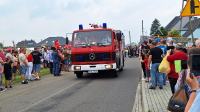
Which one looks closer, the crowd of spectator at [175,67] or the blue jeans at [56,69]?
the crowd of spectator at [175,67]

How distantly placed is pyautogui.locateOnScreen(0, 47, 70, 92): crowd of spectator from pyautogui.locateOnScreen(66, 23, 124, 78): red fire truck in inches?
87.4

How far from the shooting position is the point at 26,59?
22.8 metres

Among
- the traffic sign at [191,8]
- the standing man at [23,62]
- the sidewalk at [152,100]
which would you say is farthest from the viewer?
the standing man at [23,62]

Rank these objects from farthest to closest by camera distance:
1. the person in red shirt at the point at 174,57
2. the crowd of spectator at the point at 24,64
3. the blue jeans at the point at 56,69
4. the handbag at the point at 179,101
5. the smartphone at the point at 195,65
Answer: the blue jeans at the point at 56,69, the crowd of spectator at the point at 24,64, the person in red shirt at the point at 174,57, the handbag at the point at 179,101, the smartphone at the point at 195,65

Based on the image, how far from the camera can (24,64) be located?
2259 centimetres

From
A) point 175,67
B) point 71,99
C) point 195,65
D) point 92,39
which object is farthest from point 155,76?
point 195,65

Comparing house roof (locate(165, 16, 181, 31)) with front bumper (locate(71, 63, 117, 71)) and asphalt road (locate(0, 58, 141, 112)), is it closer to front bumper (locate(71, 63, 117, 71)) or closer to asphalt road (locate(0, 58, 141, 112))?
front bumper (locate(71, 63, 117, 71))

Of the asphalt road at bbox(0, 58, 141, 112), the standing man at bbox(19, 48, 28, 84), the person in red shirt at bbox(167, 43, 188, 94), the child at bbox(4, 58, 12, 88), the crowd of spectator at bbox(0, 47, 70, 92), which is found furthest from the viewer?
the standing man at bbox(19, 48, 28, 84)

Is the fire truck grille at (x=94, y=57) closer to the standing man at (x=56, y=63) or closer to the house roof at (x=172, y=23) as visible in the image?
the standing man at (x=56, y=63)

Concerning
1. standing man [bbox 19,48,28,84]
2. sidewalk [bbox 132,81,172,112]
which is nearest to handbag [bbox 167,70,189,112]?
sidewalk [bbox 132,81,172,112]

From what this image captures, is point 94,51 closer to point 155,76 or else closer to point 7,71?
point 7,71

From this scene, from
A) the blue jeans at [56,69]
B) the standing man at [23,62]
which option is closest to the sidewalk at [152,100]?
the standing man at [23,62]

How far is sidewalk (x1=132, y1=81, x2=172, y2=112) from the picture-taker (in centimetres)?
1135

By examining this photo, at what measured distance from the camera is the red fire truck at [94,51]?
2270cm
